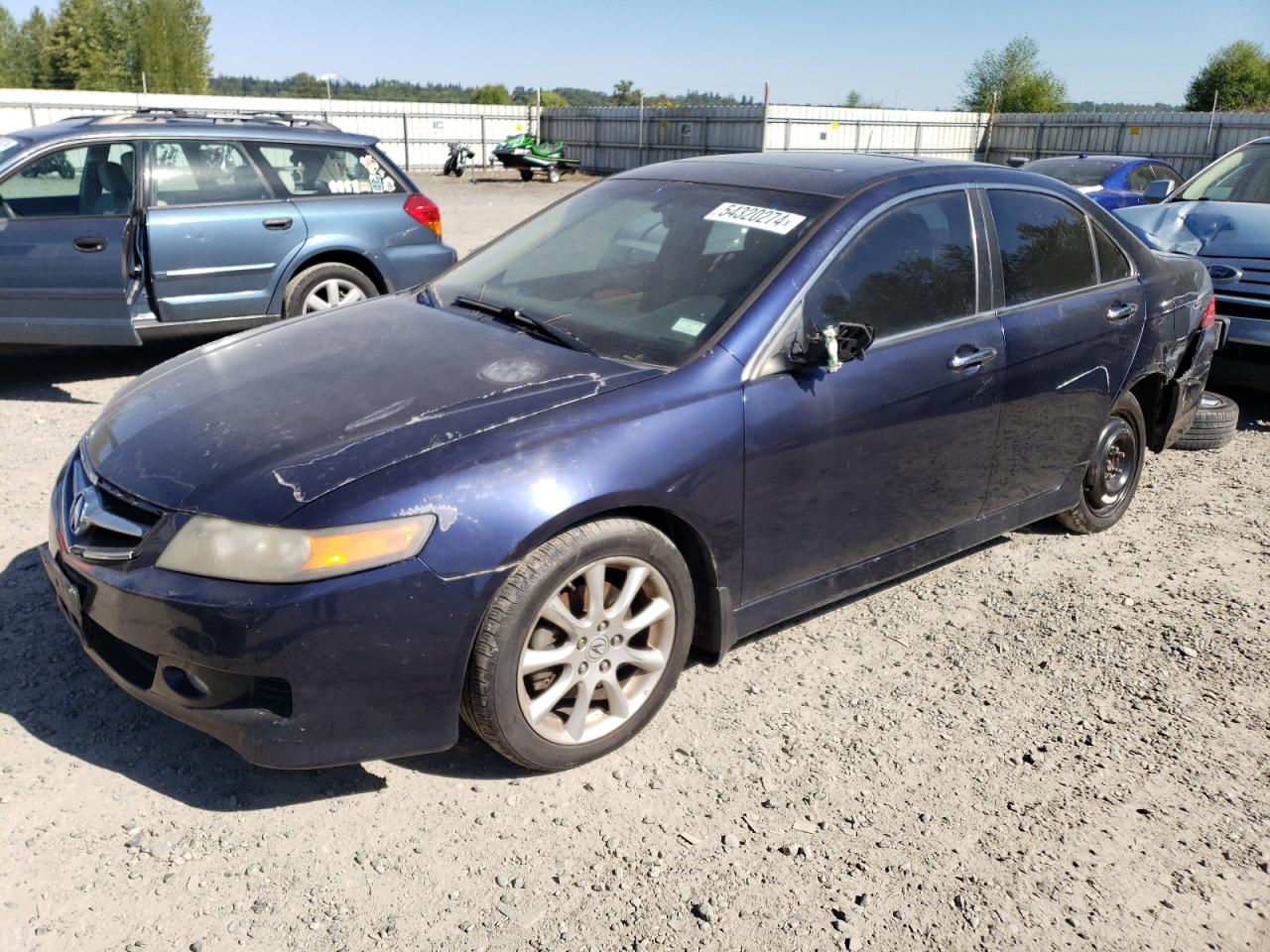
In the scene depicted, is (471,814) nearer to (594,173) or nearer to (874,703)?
(874,703)

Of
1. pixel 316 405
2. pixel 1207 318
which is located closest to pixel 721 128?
pixel 1207 318

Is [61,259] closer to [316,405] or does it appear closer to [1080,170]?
[316,405]

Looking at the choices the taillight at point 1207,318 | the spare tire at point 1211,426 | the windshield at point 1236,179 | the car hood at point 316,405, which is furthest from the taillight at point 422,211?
the windshield at point 1236,179

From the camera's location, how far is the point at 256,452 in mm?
2785

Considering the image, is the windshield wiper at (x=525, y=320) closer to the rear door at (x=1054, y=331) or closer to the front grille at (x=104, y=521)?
the front grille at (x=104, y=521)

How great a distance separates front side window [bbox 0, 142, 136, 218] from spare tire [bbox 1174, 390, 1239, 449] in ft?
22.0

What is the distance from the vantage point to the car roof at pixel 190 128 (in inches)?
264

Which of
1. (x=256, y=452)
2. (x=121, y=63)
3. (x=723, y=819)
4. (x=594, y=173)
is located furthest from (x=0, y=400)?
(x=121, y=63)

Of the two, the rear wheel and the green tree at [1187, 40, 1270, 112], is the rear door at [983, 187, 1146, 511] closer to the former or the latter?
the rear wheel

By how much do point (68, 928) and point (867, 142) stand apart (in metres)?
31.1

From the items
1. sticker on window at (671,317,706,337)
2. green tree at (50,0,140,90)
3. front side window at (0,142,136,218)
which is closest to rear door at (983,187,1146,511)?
sticker on window at (671,317,706,337)

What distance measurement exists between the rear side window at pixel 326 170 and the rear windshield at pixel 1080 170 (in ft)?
30.8

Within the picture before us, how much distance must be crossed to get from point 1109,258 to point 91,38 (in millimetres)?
90067

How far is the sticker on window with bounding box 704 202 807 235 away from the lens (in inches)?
137
